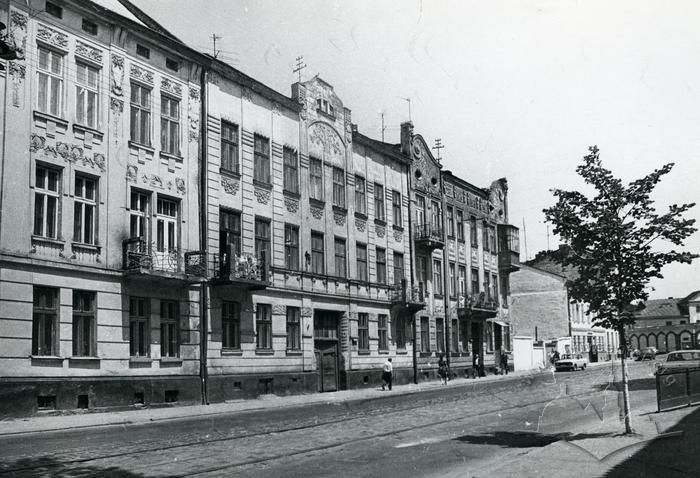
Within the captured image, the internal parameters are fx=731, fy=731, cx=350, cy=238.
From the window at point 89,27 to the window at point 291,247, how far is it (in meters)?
11.4

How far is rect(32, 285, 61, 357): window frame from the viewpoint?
21.0 metres

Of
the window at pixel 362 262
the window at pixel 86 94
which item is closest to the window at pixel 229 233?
the window at pixel 86 94

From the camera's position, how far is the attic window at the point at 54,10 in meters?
22.2

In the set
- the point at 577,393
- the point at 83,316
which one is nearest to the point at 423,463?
the point at 83,316

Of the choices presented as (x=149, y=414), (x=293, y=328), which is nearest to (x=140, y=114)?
(x=149, y=414)

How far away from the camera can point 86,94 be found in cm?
2328

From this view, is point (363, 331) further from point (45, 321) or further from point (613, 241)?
point (613, 241)

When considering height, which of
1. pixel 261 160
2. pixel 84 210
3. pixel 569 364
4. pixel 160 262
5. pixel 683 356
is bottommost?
pixel 569 364

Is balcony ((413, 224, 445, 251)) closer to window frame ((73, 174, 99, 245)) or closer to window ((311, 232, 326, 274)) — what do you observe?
window ((311, 232, 326, 274))

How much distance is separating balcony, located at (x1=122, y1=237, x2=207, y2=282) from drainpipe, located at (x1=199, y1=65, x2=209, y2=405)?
1.46 ft

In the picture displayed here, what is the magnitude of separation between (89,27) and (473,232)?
3247 cm

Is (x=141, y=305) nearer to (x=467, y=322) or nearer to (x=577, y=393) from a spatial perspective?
(x=577, y=393)

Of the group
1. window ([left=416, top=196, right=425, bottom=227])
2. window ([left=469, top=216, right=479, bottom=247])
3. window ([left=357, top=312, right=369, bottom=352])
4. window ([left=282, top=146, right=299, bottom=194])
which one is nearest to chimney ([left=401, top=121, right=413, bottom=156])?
window ([left=416, top=196, right=425, bottom=227])

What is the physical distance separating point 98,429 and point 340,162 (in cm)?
2072
